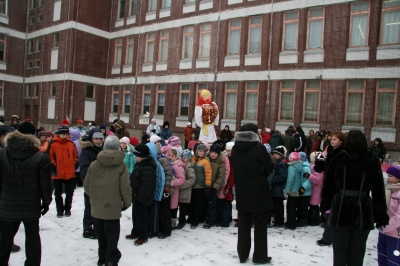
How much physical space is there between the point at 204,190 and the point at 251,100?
13.5m

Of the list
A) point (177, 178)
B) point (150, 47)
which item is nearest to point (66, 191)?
point (177, 178)

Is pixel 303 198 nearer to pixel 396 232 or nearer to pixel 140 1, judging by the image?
pixel 396 232

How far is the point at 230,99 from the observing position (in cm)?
2053

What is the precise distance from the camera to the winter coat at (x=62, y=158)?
6988mm

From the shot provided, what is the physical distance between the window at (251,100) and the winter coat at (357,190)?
15.6 meters

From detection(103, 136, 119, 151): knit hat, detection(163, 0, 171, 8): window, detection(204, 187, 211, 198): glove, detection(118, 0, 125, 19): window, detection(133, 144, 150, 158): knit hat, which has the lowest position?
detection(204, 187, 211, 198): glove

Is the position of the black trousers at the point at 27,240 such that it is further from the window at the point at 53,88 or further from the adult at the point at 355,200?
the window at the point at 53,88

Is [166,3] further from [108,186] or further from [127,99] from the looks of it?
[108,186]

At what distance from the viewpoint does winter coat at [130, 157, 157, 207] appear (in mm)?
5504

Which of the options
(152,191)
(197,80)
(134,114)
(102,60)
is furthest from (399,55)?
(102,60)

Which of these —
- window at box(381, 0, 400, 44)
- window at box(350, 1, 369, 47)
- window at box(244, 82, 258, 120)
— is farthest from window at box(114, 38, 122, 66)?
window at box(381, 0, 400, 44)

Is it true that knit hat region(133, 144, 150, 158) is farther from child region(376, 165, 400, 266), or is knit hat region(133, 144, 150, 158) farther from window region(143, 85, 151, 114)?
window region(143, 85, 151, 114)

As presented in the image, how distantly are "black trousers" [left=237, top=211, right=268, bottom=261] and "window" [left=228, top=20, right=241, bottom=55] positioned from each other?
53.1ft

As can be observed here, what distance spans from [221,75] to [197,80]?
1.76 m
